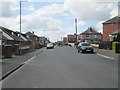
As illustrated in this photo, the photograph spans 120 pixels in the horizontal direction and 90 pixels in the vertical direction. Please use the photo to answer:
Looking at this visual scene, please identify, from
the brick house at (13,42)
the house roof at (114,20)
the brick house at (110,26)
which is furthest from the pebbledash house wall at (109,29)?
the brick house at (13,42)

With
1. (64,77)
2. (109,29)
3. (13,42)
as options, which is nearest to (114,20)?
(109,29)

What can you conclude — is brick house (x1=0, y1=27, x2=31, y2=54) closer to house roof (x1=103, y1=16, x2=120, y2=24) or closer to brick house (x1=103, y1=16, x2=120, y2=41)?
brick house (x1=103, y1=16, x2=120, y2=41)

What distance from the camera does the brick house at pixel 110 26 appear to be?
285 feet

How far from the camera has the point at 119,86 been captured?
11.8 meters

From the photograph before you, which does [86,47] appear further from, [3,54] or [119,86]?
[119,86]

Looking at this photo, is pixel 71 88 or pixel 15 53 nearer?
pixel 71 88

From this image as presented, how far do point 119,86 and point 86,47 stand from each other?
36.2 metres

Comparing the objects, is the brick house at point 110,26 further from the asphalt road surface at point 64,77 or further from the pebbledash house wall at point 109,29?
the asphalt road surface at point 64,77

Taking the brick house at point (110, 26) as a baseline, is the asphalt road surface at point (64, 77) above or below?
below

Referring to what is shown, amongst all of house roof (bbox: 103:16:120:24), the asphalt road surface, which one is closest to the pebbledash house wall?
house roof (bbox: 103:16:120:24)

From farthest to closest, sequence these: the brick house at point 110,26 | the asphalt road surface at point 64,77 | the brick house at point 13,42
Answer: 1. the brick house at point 110,26
2. the brick house at point 13,42
3. the asphalt road surface at point 64,77

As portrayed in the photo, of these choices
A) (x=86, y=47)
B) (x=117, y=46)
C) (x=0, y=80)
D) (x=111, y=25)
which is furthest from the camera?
(x=111, y=25)

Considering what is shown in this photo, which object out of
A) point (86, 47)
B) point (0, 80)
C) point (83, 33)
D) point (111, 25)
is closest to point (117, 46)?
point (86, 47)

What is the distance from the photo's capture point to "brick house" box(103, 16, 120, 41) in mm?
86875
